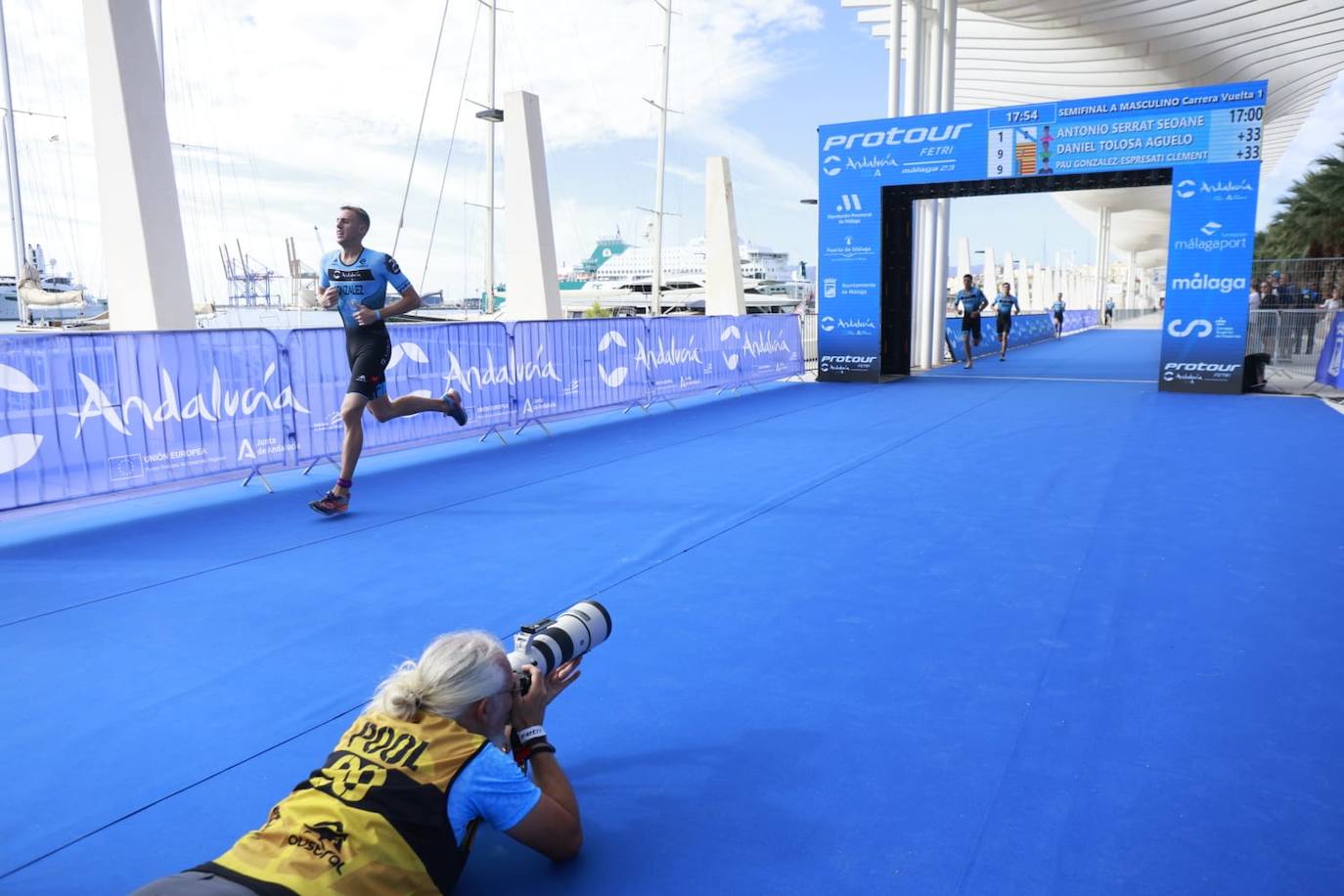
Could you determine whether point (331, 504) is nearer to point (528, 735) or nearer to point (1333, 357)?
point (528, 735)

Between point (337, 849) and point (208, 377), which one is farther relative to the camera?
point (208, 377)

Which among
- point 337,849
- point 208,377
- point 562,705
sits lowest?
point 562,705

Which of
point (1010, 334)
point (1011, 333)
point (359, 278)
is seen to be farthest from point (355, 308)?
point (1011, 333)

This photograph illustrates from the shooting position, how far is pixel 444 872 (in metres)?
1.79

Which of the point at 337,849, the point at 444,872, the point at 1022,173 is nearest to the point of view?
the point at 337,849

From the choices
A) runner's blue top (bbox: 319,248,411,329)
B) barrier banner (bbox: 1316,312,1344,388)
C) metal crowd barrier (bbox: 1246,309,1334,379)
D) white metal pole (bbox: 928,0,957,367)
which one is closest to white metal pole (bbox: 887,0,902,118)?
white metal pole (bbox: 928,0,957,367)

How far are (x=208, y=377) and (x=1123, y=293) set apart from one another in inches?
3324

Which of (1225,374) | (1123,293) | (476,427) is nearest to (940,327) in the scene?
(1225,374)

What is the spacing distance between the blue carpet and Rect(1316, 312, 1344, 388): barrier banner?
26.3ft

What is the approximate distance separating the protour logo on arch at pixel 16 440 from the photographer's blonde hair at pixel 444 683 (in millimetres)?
5032

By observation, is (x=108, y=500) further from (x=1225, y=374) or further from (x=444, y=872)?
(x=1225, y=374)

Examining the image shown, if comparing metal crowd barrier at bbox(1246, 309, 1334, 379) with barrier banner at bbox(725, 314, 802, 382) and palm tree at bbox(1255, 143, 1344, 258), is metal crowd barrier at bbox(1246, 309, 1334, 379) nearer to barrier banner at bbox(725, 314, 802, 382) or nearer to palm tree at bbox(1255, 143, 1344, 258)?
barrier banner at bbox(725, 314, 802, 382)

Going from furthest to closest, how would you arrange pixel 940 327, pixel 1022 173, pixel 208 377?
1. pixel 940 327
2. pixel 1022 173
3. pixel 208 377

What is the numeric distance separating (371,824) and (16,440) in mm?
5247
